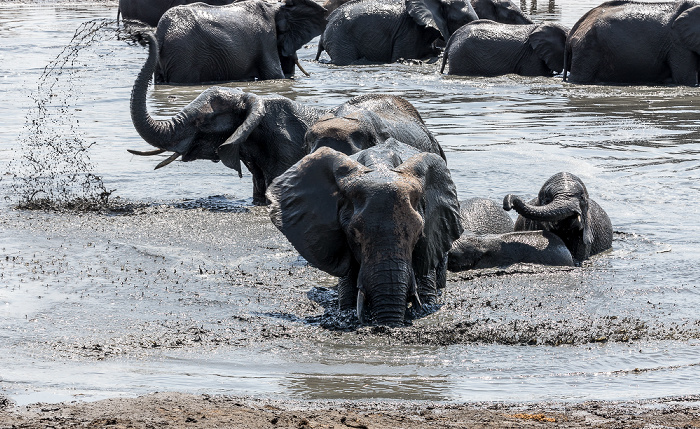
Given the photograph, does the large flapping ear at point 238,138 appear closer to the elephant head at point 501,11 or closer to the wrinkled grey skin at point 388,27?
the wrinkled grey skin at point 388,27

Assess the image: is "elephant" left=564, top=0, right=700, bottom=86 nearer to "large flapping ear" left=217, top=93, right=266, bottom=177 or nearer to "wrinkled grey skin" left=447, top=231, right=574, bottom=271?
"large flapping ear" left=217, top=93, right=266, bottom=177

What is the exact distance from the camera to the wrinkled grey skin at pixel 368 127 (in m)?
7.75

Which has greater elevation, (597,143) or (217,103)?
(217,103)

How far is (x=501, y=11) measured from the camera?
23.3 m

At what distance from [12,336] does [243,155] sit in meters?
4.53

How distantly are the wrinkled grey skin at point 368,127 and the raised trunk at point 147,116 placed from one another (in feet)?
5.95

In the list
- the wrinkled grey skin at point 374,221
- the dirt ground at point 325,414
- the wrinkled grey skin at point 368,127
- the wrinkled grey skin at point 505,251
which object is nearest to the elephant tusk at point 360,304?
the wrinkled grey skin at point 374,221

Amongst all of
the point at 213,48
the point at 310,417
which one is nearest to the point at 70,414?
the point at 310,417

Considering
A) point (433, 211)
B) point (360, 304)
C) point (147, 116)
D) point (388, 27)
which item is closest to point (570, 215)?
point (433, 211)

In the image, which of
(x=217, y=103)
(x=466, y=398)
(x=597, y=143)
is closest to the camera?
(x=466, y=398)

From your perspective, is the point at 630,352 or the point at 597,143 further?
the point at 597,143

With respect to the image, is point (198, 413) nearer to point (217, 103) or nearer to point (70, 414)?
point (70, 414)

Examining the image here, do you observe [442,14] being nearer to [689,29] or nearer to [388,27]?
[388,27]

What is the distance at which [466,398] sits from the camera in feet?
16.9
